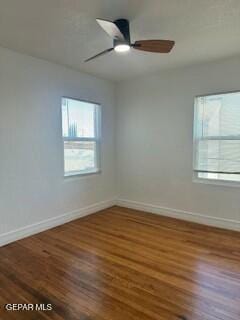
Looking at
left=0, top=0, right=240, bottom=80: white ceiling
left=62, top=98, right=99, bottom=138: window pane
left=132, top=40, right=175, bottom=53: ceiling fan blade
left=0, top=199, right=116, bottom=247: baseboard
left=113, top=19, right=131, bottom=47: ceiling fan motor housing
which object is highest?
left=0, top=0, right=240, bottom=80: white ceiling

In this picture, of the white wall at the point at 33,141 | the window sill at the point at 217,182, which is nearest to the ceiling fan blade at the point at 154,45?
the white wall at the point at 33,141

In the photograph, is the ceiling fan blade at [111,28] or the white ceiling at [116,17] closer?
the ceiling fan blade at [111,28]

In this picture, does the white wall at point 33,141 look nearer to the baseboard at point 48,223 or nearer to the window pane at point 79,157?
the baseboard at point 48,223

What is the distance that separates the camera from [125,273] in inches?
92.6

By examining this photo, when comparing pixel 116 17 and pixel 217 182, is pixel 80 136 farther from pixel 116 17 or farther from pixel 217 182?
pixel 217 182

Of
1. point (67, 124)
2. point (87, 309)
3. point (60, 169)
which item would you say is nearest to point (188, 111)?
point (67, 124)

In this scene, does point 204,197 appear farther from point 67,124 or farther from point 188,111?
point 67,124

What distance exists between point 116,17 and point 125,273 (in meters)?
2.52

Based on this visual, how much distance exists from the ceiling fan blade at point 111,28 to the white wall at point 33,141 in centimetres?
161

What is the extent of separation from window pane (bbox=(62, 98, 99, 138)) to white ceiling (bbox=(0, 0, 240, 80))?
71 centimetres

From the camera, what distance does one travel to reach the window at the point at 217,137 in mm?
3412

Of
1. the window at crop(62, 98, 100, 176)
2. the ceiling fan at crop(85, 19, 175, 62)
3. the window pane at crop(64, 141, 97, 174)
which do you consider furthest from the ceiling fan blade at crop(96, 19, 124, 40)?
the window pane at crop(64, 141, 97, 174)

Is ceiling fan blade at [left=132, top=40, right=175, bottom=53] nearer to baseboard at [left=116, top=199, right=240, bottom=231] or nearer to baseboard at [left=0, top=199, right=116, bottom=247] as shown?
baseboard at [left=116, top=199, right=240, bottom=231]

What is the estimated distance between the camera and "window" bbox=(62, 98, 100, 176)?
384 cm
